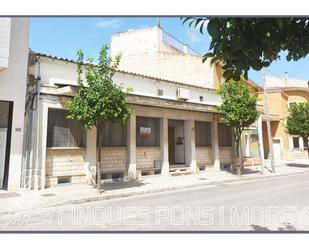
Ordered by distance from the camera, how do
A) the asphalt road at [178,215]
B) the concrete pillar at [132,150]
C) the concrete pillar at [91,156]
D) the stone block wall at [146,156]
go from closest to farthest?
the asphalt road at [178,215] → the concrete pillar at [91,156] → the concrete pillar at [132,150] → the stone block wall at [146,156]

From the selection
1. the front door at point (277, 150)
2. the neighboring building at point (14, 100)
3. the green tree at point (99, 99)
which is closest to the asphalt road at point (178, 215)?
the green tree at point (99, 99)

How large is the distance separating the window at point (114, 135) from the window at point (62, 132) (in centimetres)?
109

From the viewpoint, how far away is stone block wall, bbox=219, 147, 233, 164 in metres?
20.4

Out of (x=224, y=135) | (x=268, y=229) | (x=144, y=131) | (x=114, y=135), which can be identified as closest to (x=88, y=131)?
(x=114, y=135)

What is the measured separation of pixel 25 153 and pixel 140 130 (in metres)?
5.54

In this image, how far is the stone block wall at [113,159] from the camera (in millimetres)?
14195

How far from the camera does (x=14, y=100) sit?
11.8 metres

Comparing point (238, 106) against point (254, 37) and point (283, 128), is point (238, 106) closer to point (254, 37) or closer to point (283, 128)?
point (254, 37)

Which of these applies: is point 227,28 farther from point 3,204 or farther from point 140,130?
point 140,130

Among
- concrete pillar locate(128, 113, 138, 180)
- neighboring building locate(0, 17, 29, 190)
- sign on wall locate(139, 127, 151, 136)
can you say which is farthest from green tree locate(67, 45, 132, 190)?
sign on wall locate(139, 127, 151, 136)

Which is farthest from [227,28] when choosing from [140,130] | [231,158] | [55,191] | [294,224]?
[231,158]

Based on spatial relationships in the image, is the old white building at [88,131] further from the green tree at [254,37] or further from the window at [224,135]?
the green tree at [254,37]

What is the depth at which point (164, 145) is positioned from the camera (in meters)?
16.8


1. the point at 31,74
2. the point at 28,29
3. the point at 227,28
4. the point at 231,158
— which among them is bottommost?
the point at 231,158
